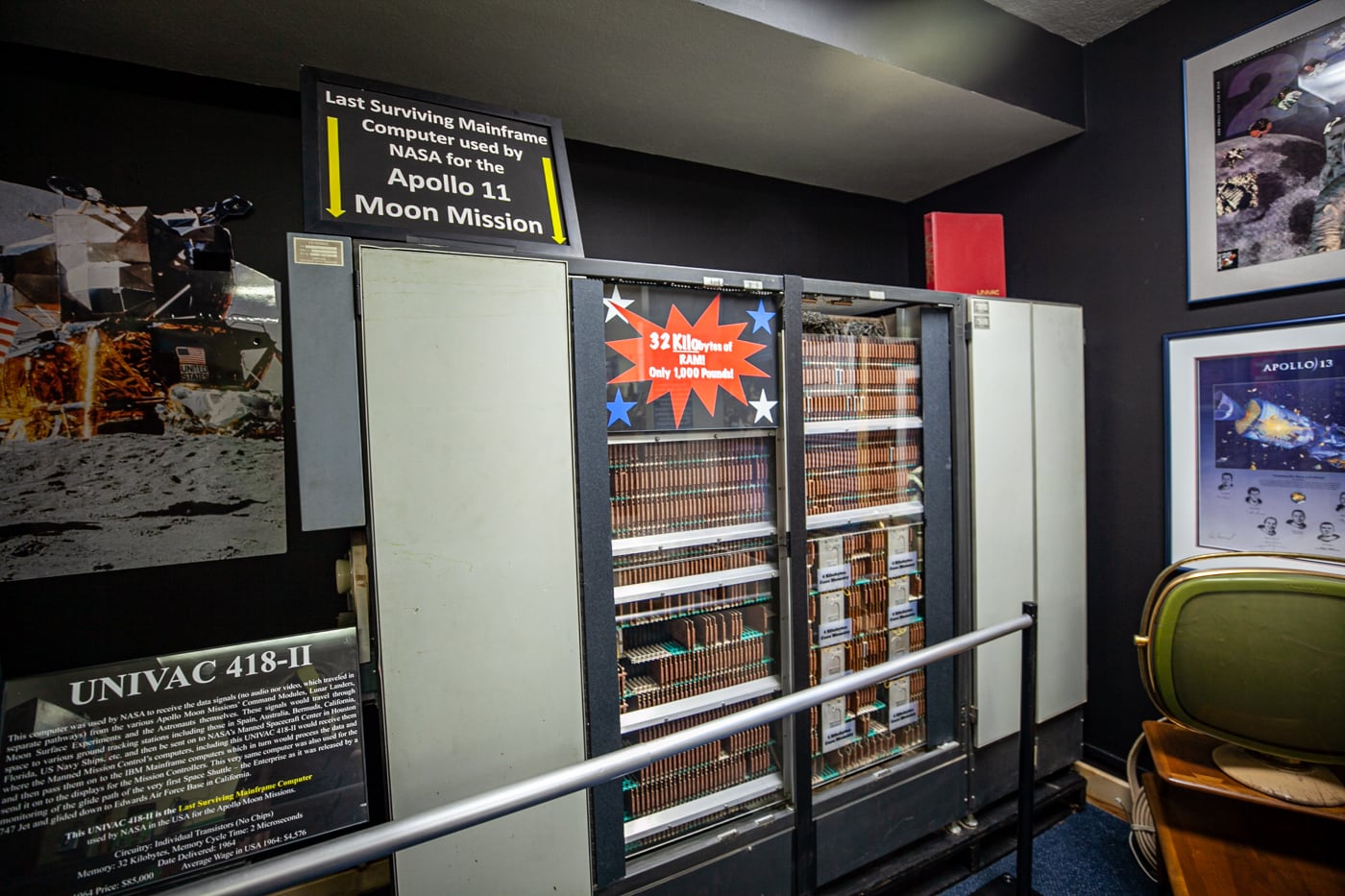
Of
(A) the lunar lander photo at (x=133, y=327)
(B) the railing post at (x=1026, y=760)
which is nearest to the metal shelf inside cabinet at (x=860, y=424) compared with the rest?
(B) the railing post at (x=1026, y=760)

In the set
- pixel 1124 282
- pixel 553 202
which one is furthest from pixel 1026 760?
pixel 553 202

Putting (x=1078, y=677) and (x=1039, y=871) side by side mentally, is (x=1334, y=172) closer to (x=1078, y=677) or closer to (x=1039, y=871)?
(x=1078, y=677)

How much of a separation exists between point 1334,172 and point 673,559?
2706 mm

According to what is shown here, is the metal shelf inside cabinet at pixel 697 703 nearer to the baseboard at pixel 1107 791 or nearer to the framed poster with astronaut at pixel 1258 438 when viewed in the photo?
the baseboard at pixel 1107 791

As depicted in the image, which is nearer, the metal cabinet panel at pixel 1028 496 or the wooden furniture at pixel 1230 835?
the wooden furniture at pixel 1230 835

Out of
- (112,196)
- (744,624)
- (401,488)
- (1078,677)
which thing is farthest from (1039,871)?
(112,196)

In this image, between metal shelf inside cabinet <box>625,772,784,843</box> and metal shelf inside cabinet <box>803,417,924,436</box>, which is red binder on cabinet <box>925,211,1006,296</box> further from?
metal shelf inside cabinet <box>625,772,784,843</box>

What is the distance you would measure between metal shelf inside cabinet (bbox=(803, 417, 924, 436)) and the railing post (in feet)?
2.73

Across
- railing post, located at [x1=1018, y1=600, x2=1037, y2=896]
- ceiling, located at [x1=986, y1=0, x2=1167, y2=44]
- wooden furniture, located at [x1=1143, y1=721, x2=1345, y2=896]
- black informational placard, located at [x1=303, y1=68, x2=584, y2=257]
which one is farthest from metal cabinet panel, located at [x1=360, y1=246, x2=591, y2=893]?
ceiling, located at [x1=986, y1=0, x2=1167, y2=44]

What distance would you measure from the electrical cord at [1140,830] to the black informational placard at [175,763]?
2690mm

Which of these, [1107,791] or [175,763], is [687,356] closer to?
[175,763]

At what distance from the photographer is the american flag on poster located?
169 centimetres

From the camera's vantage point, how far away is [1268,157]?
2158mm

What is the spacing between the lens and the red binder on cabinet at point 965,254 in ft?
8.31
